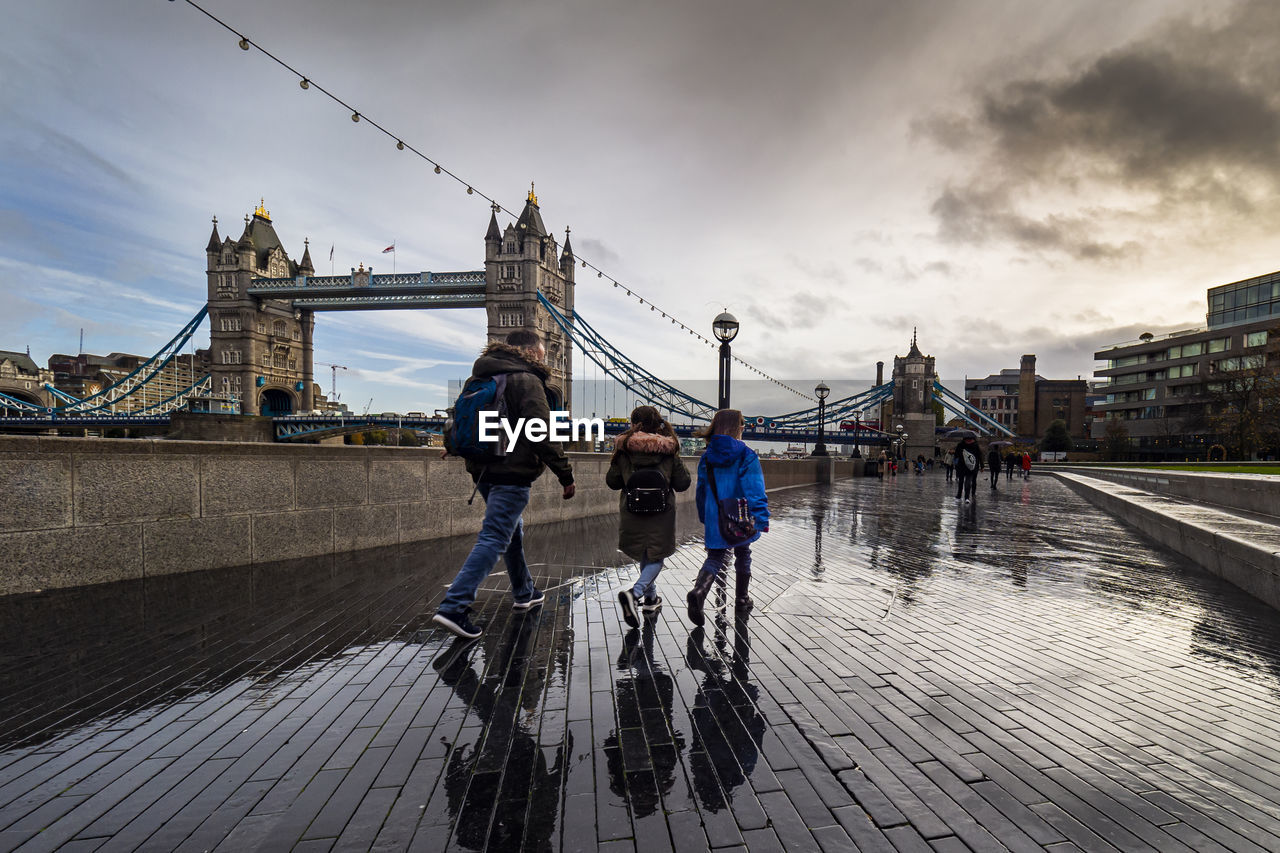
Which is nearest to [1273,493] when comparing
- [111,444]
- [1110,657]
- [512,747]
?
[1110,657]

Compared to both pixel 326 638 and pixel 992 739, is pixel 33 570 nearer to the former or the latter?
pixel 326 638

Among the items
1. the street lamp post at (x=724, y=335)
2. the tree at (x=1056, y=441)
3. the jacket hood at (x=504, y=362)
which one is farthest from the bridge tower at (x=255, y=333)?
the jacket hood at (x=504, y=362)

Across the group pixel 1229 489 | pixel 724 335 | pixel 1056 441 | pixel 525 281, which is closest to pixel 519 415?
pixel 724 335

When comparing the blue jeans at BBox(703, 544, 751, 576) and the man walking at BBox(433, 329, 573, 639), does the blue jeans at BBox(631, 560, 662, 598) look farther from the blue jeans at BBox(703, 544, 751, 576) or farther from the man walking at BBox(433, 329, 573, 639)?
the man walking at BBox(433, 329, 573, 639)

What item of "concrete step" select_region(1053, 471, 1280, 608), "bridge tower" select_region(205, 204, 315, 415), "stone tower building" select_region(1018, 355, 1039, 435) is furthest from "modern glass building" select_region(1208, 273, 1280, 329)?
"bridge tower" select_region(205, 204, 315, 415)

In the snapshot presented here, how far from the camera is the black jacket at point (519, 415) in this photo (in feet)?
12.3

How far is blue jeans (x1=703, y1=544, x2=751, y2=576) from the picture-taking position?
4.25m

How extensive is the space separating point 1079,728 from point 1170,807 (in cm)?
59

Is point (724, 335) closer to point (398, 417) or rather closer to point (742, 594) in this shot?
point (742, 594)

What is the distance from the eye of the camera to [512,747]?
2.43 metres

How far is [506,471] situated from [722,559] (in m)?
1.56

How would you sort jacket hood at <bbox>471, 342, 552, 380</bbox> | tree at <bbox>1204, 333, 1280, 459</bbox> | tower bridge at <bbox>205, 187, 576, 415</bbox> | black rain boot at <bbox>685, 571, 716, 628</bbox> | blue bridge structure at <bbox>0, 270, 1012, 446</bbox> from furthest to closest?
tower bridge at <bbox>205, 187, 576, 415</bbox>, blue bridge structure at <bbox>0, 270, 1012, 446</bbox>, tree at <bbox>1204, 333, 1280, 459</bbox>, black rain boot at <bbox>685, 571, 716, 628</bbox>, jacket hood at <bbox>471, 342, 552, 380</bbox>

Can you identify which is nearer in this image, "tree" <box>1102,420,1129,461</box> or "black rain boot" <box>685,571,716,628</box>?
"black rain boot" <box>685,571,716,628</box>

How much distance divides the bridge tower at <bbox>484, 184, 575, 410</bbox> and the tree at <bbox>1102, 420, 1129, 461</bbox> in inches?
2372
